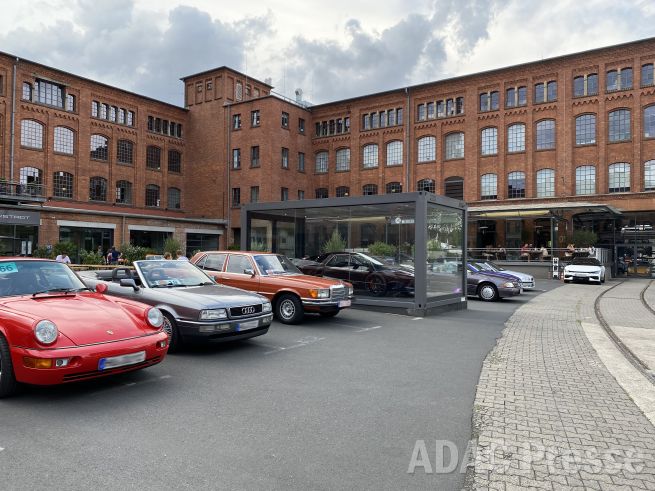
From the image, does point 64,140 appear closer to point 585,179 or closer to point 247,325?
point 247,325

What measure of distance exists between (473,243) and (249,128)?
22571mm

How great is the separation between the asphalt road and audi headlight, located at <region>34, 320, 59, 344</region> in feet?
2.26

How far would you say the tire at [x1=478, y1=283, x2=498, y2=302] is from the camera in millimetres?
→ 17438

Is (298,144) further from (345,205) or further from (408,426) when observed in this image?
(408,426)

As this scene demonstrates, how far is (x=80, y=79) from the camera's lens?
40.8 meters

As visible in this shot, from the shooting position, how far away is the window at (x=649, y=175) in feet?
115

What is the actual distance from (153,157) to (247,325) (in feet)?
141

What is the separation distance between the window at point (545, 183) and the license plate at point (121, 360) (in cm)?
3842

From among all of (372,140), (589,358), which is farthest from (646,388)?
(372,140)

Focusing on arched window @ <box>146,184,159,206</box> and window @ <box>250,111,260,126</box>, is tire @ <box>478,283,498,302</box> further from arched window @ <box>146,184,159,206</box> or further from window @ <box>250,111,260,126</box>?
arched window @ <box>146,184,159,206</box>

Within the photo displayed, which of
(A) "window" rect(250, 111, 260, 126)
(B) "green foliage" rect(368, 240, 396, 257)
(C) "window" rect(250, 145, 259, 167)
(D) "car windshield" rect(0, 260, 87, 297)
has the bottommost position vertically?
(D) "car windshield" rect(0, 260, 87, 297)

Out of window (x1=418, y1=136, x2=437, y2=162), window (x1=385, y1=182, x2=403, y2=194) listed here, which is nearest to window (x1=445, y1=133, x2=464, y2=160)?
window (x1=418, y1=136, x2=437, y2=162)

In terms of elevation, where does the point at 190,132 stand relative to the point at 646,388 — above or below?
above

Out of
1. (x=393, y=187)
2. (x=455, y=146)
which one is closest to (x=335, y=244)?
(x=455, y=146)
